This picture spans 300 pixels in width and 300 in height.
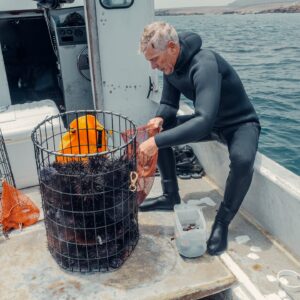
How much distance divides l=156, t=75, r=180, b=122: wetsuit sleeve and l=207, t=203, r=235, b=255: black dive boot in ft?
2.77

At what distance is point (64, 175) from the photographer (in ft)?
6.94

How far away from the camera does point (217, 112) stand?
255cm

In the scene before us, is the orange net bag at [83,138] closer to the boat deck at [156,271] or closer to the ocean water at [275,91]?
the boat deck at [156,271]

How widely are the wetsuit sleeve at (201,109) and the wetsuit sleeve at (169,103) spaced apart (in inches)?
21.3

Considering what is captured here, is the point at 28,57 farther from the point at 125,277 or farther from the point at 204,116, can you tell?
the point at 125,277

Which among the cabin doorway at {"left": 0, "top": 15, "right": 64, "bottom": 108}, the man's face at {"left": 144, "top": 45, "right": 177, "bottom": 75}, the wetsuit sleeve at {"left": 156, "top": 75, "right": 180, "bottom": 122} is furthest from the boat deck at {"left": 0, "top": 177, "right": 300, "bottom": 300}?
the cabin doorway at {"left": 0, "top": 15, "right": 64, "bottom": 108}

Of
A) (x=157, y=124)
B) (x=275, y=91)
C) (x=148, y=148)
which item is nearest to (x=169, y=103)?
(x=157, y=124)

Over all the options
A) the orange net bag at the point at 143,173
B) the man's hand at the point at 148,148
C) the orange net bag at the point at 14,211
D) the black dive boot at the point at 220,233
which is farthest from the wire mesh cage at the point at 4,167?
the black dive boot at the point at 220,233

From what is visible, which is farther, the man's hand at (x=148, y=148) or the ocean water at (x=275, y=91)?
the ocean water at (x=275, y=91)

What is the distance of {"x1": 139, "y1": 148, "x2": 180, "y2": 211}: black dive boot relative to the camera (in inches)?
116

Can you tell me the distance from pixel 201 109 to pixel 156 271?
1.02 m

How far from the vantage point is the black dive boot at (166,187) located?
2.95 metres

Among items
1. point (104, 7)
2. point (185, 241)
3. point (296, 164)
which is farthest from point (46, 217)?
point (296, 164)

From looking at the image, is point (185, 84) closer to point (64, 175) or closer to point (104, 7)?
point (64, 175)
